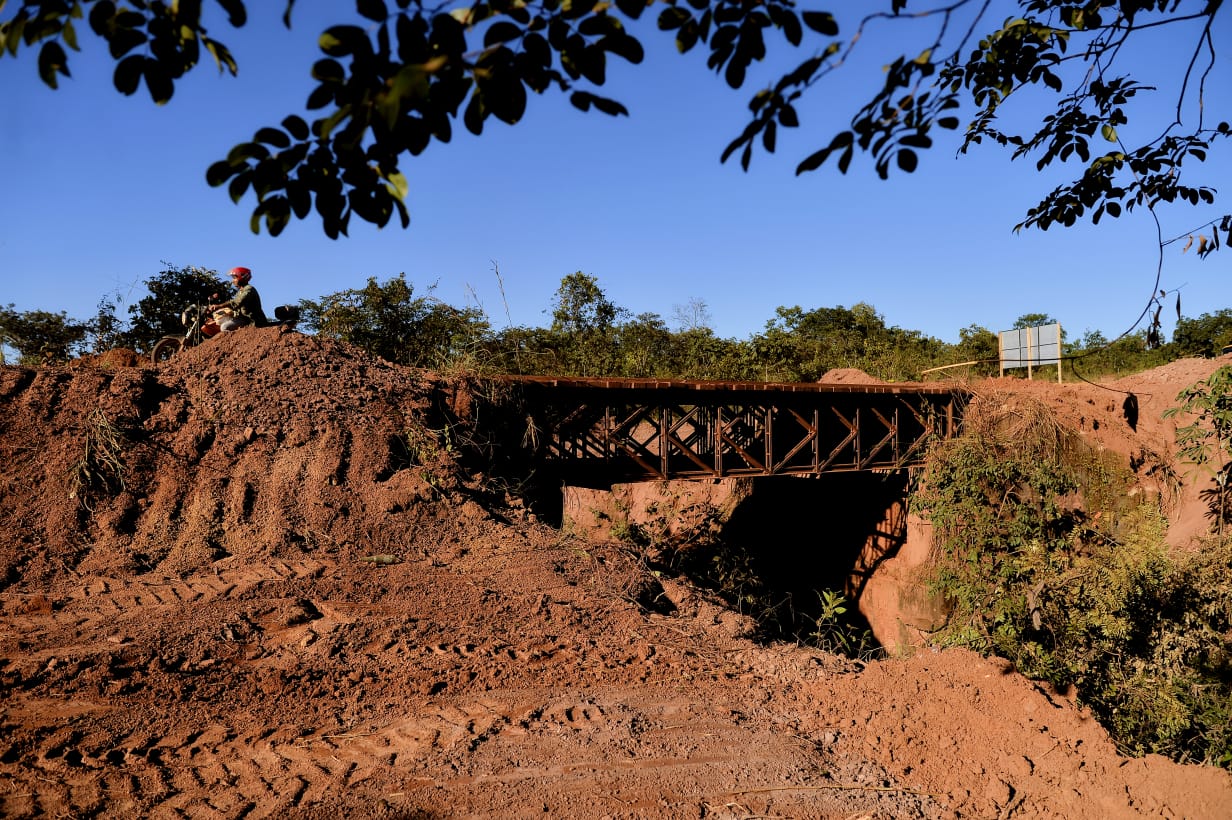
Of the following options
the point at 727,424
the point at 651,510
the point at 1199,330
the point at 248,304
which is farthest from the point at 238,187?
Result: the point at 1199,330

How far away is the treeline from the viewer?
45.8 feet

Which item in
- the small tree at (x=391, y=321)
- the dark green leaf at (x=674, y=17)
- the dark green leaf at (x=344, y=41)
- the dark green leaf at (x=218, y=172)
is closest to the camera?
the dark green leaf at (x=344, y=41)

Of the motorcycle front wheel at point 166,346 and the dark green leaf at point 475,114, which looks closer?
the dark green leaf at point 475,114

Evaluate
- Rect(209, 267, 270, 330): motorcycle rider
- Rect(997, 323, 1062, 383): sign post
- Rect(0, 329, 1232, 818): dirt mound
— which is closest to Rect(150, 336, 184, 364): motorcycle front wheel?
Rect(209, 267, 270, 330): motorcycle rider

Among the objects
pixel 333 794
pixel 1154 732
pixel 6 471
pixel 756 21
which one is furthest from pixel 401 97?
pixel 1154 732

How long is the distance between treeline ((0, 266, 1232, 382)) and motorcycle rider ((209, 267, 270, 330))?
850mm

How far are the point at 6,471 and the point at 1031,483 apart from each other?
532 inches

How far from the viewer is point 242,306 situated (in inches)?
411

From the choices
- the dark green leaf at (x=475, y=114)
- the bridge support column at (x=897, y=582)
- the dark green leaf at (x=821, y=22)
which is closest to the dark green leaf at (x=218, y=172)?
the dark green leaf at (x=475, y=114)

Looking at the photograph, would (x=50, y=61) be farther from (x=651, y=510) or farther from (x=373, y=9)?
(x=651, y=510)

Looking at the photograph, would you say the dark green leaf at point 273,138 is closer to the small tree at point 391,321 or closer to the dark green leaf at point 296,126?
the dark green leaf at point 296,126

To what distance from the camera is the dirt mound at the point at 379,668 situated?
4.03 metres

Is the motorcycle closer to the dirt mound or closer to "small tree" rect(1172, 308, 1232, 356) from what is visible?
the dirt mound

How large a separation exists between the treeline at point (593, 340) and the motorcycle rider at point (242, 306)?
85cm
